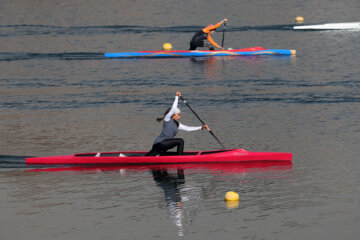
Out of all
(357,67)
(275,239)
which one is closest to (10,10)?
(357,67)

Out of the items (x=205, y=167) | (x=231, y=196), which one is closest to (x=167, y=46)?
(x=205, y=167)

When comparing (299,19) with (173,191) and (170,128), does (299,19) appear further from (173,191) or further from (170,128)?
(173,191)

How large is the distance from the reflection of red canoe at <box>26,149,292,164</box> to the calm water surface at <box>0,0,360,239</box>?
264 mm

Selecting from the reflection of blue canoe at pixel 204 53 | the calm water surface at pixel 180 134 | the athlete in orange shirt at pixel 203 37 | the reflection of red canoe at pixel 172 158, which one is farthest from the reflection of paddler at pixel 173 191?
the reflection of blue canoe at pixel 204 53

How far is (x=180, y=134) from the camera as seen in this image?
92.2ft

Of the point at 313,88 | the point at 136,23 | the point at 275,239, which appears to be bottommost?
the point at 275,239

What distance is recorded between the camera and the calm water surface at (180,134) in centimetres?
1856

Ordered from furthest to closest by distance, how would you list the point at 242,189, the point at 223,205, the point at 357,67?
the point at 357,67 → the point at 242,189 → the point at 223,205

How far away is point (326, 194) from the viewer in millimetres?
20047

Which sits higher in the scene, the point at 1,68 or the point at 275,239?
the point at 1,68

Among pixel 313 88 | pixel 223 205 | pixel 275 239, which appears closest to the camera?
pixel 275 239

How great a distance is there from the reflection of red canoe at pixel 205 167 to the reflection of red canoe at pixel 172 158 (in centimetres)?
12

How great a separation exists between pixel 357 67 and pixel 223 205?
81.9ft

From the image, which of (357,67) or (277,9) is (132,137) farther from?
(277,9)
